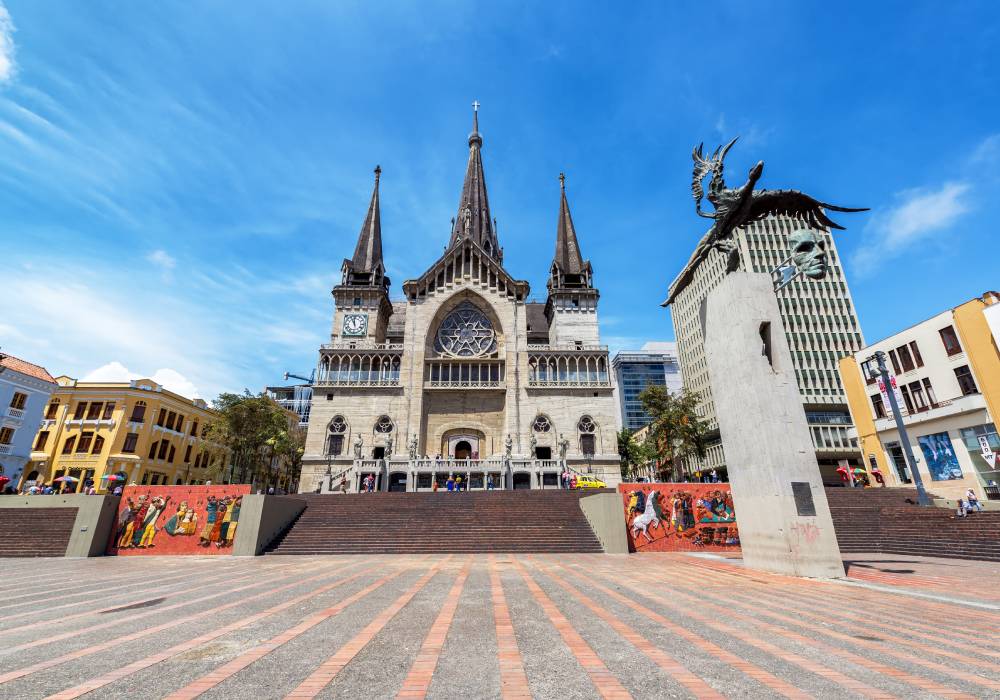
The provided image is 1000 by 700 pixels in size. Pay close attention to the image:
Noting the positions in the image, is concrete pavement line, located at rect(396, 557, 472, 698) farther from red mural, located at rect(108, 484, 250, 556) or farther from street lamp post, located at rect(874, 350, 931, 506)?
street lamp post, located at rect(874, 350, 931, 506)

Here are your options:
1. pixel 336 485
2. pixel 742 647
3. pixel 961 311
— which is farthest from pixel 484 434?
pixel 742 647

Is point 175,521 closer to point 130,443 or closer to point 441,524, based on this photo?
point 441,524

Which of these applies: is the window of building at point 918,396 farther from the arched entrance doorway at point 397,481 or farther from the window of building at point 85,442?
the window of building at point 85,442

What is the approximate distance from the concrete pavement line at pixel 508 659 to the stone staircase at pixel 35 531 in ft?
76.0

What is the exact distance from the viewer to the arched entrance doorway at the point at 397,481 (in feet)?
120

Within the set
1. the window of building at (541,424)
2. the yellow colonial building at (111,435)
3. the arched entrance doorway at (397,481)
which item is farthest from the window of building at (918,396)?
the yellow colonial building at (111,435)

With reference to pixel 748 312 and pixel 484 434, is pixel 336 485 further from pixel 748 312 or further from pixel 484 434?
pixel 748 312

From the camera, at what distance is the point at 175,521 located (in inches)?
805

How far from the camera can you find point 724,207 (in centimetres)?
1452

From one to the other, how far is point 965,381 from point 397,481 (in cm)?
3866

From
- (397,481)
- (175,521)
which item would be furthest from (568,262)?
(175,521)

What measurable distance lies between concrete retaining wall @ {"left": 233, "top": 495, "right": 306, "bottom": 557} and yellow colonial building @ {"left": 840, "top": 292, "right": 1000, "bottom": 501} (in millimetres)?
31257

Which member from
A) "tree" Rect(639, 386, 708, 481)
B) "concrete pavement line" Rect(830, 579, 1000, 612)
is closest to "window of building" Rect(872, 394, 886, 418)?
"tree" Rect(639, 386, 708, 481)

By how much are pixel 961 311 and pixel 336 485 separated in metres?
43.2
